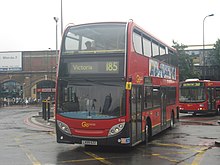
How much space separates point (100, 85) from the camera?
11.3 m

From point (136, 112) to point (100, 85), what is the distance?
1608 millimetres

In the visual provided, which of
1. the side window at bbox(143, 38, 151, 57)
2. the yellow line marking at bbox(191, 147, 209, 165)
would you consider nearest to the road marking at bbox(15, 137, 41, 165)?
the yellow line marking at bbox(191, 147, 209, 165)

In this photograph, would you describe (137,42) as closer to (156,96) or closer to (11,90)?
(156,96)

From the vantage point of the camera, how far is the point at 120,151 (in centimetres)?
1187

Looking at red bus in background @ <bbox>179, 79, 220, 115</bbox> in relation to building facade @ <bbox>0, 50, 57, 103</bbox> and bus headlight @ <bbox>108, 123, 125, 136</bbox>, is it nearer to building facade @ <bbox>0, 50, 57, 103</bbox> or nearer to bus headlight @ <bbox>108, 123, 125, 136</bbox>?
bus headlight @ <bbox>108, 123, 125, 136</bbox>

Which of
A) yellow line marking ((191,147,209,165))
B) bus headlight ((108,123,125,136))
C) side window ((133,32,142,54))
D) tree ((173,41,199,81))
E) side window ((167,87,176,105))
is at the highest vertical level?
tree ((173,41,199,81))

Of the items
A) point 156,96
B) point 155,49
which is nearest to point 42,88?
point 156,96

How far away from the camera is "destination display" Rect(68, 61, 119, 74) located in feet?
37.0

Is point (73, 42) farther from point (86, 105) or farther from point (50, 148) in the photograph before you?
point (50, 148)

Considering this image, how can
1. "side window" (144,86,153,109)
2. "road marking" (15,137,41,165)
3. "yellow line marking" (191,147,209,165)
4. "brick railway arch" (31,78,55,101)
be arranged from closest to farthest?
"road marking" (15,137,41,165) < "yellow line marking" (191,147,209,165) < "side window" (144,86,153,109) < "brick railway arch" (31,78,55,101)

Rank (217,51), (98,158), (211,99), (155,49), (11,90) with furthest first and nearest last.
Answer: (11,90), (217,51), (211,99), (155,49), (98,158)

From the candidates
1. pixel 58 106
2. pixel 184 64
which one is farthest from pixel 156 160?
pixel 184 64

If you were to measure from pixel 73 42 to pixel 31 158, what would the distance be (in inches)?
152

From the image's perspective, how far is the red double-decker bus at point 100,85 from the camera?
11086mm
